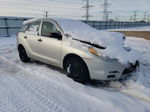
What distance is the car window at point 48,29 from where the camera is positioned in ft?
16.0

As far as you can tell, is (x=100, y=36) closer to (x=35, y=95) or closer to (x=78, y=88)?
(x=78, y=88)

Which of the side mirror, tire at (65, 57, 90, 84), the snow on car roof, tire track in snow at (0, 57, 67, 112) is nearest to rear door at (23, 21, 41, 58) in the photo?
the side mirror

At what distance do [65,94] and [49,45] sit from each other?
5.54 ft

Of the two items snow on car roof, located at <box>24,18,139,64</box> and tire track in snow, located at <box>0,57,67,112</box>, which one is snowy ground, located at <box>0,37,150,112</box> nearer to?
tire track in snow, located at <box>0,57,67,112</box>

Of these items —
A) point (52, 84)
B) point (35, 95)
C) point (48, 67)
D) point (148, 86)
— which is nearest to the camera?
point (35, 95)

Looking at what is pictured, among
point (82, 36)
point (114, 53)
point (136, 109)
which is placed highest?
point (82, 36)

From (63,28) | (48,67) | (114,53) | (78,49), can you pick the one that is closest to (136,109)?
(114,53)

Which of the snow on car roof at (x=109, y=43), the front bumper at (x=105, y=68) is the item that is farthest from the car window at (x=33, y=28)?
the front bumper at (x=105, y=68)

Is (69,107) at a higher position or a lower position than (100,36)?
lower

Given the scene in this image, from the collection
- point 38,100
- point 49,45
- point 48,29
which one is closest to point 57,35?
point 49,45

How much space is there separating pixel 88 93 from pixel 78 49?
1043mm

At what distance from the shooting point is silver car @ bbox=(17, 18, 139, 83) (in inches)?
149

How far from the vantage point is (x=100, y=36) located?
4.23 meters

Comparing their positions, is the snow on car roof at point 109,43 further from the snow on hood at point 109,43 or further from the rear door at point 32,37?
the rear door at point 32,37
